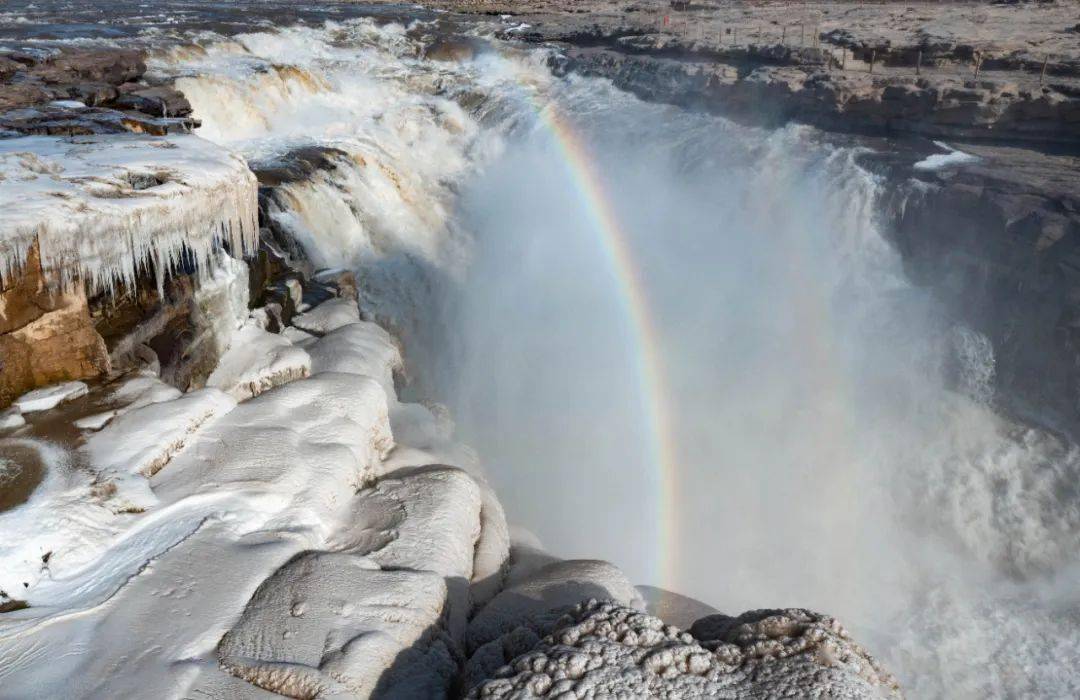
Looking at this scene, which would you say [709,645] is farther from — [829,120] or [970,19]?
[970,19]

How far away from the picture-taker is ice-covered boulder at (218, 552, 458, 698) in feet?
11.4

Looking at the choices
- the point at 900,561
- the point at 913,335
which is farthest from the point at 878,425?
the point at 900,561

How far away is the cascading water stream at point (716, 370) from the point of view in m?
8.80

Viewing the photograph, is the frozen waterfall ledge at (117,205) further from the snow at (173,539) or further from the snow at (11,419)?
the snow at (173,539)

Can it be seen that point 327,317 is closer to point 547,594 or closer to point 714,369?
point 547,594

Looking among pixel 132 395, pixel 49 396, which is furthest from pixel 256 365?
pixel 49 396

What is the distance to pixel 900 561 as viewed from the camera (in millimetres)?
9102

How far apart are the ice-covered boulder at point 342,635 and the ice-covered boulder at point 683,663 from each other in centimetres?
71

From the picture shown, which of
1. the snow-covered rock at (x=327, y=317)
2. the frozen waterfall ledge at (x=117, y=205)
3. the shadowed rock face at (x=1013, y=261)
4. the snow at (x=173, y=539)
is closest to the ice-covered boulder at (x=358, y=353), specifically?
the snow-covered rock at (x=327, y=317)

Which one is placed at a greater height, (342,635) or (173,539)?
(173,539)

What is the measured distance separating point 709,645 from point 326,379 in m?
3.88

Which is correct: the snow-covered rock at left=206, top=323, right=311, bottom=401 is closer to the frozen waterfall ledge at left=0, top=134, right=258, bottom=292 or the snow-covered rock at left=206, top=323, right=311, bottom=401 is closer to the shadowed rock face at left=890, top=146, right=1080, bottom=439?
the frozen waterfall ledge at left=0, top=134, right=258, bottom=292

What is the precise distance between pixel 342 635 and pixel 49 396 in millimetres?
2955

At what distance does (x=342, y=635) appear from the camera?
3711 millimetres
